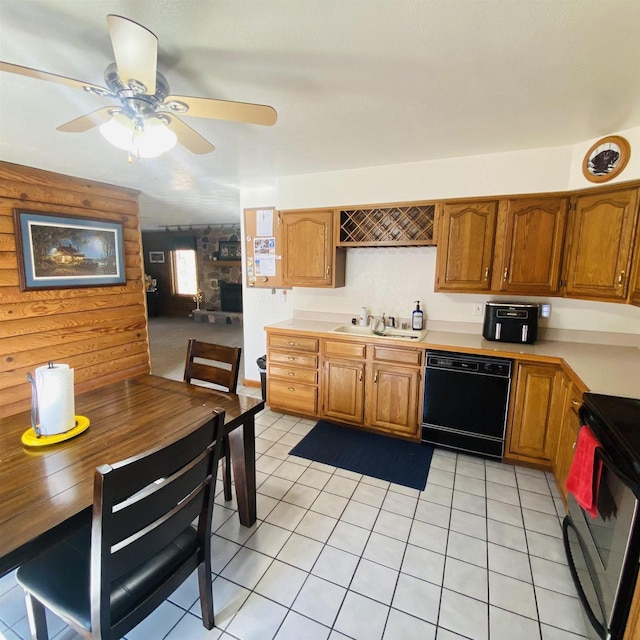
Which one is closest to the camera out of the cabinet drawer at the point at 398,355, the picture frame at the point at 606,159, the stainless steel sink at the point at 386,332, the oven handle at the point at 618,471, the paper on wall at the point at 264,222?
the oven handle at the point at 618,471

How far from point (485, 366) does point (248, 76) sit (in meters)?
2.31

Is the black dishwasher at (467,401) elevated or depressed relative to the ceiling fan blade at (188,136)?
depressed

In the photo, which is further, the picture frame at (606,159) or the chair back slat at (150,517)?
the picture frame at (606,159)

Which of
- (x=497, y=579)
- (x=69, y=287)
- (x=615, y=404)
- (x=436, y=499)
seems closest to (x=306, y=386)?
(x=436, y=499)

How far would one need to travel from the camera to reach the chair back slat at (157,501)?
953 millimetres

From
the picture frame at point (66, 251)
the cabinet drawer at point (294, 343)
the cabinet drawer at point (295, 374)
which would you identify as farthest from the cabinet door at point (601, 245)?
the picture frame at point (66, 251)

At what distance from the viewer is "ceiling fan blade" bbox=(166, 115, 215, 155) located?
148cm

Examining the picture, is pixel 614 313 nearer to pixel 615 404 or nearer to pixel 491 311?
pixel 491 311

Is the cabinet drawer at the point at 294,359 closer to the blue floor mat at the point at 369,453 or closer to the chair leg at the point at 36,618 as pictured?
the blue floor mat at the point at 369,453

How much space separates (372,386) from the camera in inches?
115

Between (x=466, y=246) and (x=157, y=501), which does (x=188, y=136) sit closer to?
(x=157, y=501)

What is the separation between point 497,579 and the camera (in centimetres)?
166

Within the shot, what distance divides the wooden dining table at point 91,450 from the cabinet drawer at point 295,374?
1.30m

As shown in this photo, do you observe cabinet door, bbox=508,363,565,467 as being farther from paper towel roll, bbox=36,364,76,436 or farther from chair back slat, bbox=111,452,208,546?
paper towel roll, bbox=36,364,76,436
